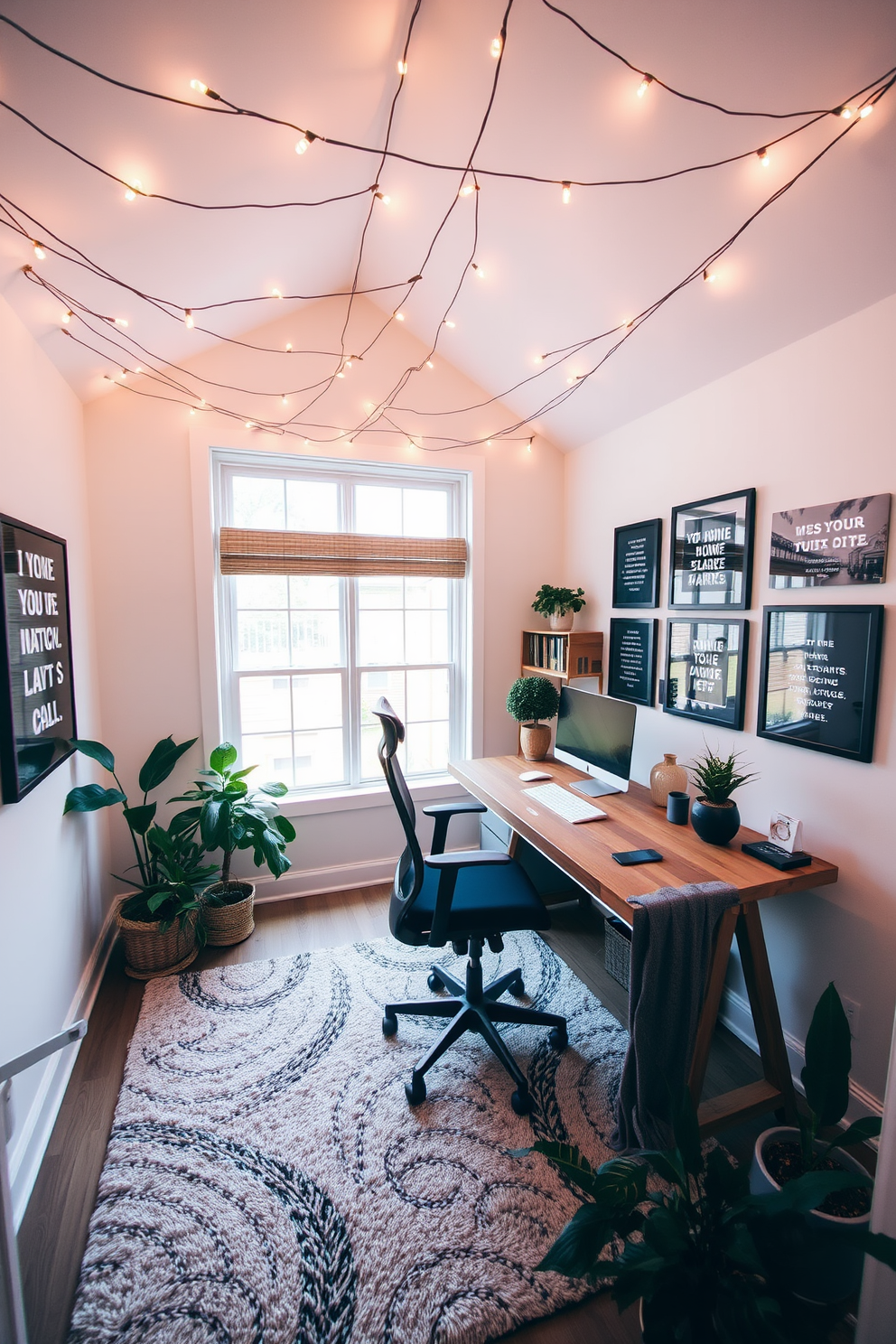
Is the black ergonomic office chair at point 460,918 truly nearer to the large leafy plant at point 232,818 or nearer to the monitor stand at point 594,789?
the monitor stand at point 594,789

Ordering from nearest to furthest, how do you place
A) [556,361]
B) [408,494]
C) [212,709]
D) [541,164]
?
[541,164] < [556,361] < [212,709] < [408,494]

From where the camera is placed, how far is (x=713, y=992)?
61.5 inches

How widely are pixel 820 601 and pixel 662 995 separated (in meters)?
1.28

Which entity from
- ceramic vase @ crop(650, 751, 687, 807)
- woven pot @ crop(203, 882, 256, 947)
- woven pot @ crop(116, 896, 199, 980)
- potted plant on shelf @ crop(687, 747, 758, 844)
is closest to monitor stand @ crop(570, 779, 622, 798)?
ceramic vase @ crop(650, 751, 687, 807)

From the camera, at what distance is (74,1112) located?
172 cm

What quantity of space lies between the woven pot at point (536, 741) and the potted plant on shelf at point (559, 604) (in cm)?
58

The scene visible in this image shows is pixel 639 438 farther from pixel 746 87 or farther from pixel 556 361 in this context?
pixel 746 87

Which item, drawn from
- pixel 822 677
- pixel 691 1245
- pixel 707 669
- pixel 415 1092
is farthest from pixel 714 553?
pixel 415 1092

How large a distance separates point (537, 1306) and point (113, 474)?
309 cm

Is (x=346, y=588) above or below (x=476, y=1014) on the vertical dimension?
above

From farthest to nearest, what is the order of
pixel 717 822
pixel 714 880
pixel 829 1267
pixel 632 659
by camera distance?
pixel 632 659, pixel 717 822, pixel 714 880, pixel 829 1267

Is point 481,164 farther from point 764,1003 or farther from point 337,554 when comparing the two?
point 764,1003

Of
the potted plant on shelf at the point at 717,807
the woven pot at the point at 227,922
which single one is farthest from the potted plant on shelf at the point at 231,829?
the potted plant on shelf at the point at 717,807

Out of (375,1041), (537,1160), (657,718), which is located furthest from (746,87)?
(375,1041)
